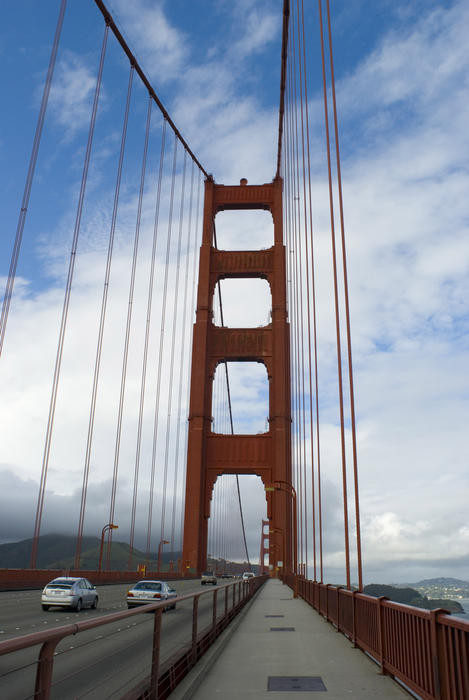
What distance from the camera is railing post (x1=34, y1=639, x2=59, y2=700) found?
327 centimetres

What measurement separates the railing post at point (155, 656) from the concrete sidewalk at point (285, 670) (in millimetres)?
432

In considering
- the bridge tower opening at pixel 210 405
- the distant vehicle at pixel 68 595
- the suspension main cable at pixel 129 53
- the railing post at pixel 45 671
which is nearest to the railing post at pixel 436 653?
the railing post at pixel 45 671

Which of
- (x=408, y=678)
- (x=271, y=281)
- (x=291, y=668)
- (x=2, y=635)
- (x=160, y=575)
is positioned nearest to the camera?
(x=408, y=678)

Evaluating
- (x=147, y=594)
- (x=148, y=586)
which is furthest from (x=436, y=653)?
(x=148, y=586)

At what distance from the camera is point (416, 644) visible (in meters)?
5.59

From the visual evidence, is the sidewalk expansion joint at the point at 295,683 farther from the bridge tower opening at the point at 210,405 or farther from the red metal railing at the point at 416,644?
the bridge tower opening at the point at 210,405

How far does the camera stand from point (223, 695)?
19.6 ft

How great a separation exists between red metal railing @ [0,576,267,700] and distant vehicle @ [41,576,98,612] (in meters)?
6.27

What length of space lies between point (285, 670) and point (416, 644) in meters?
2.46

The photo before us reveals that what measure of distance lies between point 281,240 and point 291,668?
173 ft

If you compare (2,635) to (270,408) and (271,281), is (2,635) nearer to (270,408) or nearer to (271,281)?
(270,408)

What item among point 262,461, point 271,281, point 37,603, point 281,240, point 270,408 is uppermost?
point 281,240

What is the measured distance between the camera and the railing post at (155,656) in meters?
5.25

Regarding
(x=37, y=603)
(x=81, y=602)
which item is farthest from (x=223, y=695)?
(x=37, y=603)
